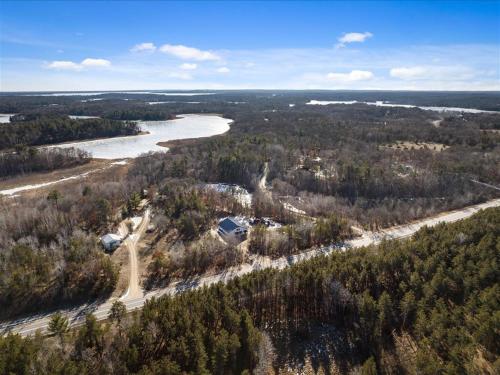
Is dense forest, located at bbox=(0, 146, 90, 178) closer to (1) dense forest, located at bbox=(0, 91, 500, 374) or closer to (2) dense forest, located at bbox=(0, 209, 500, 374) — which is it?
(1) dense forest, located at bbox=(0, 91, 500, 374)

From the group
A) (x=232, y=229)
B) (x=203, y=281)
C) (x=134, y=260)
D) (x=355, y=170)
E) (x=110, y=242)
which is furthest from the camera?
(x=355, y=170)

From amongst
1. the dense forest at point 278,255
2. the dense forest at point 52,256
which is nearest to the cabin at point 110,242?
the dense forest at point 52,256

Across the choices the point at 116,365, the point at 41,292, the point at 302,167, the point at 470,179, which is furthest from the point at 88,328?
the point at 470,179

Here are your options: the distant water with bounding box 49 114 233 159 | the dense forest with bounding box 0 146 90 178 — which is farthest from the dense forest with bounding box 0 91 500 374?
the distant water with bounding box 49 114 233 159

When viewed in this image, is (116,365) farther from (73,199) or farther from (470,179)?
(470,179)

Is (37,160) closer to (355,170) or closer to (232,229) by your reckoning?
(232,229)

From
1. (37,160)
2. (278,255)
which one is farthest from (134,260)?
(37,160)

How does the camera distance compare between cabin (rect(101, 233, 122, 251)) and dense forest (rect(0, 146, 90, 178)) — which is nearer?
cabin (rect(101, 233, 122, 251))
